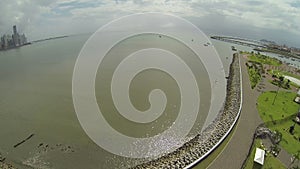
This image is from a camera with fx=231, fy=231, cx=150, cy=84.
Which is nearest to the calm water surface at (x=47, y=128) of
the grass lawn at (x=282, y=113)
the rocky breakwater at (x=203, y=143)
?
the rocky breakwater at (x=203, y=143)

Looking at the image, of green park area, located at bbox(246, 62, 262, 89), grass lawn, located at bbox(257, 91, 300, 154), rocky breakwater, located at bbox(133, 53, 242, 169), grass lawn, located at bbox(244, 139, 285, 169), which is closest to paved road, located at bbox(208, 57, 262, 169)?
grass lawn, located at bbox(244, 139, 285, 169)

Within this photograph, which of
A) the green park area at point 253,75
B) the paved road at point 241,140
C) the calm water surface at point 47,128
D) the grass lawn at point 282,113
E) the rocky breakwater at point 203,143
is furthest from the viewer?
the green park area at point 253,75

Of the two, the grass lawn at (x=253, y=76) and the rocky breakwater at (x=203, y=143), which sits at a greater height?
the grass lawn at (x=253, y=76)

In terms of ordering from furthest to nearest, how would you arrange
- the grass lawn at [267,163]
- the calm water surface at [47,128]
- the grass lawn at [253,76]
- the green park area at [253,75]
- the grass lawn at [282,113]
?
the green park area at [253,75] < the grass lawn at [253,76] < the grass lawn at [282,113] < the calm water surface at [47,128] < the grass lawn at [267,163]

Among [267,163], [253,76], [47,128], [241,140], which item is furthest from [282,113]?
[47,128]

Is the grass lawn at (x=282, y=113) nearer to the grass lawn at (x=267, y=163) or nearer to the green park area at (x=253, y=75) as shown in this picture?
the grass lawn at (x=267, y=163)

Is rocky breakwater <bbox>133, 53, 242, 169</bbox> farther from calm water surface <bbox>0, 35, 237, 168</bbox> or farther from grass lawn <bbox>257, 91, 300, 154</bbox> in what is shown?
grass lawn <bbox>257, 91, 300, 154</bbox>

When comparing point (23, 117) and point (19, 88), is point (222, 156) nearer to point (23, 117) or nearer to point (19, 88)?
point (23, 117)
